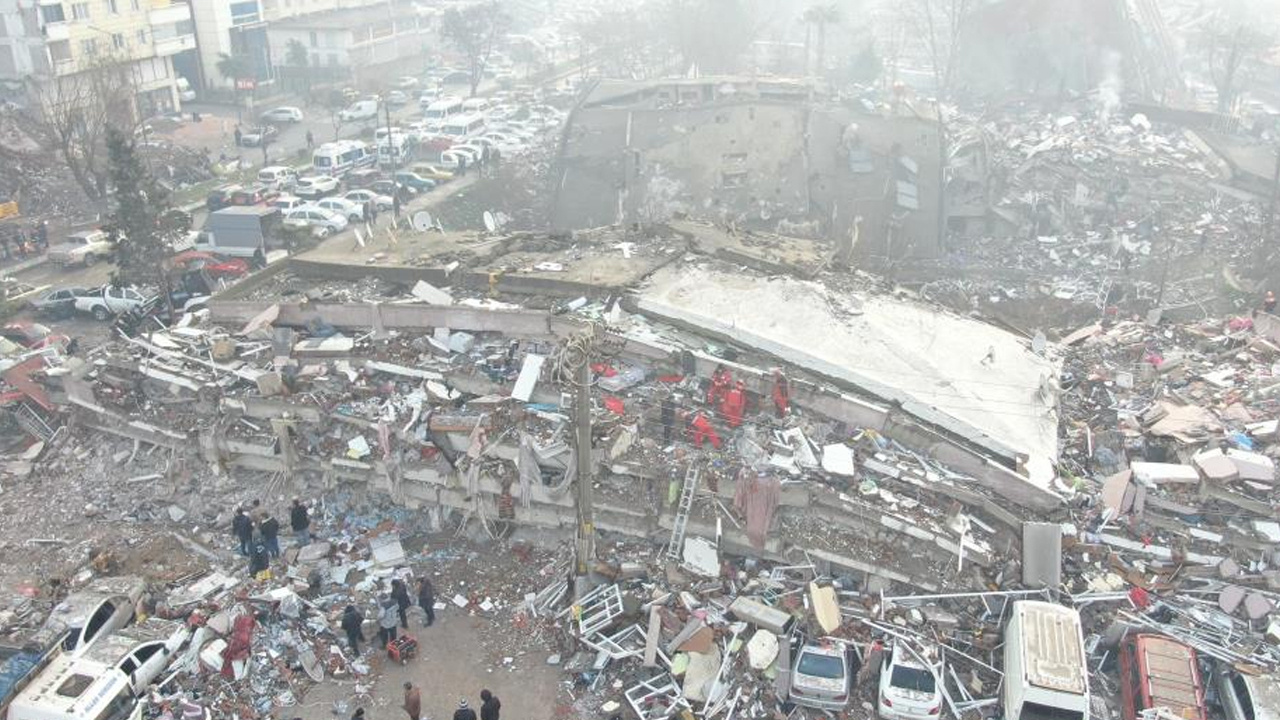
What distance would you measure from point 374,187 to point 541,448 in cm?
2110

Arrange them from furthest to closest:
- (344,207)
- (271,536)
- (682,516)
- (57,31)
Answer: (57,31) < (344,207) < (271,536) < (682,516)

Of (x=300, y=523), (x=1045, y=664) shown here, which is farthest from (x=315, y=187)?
(x=1045, y=664)

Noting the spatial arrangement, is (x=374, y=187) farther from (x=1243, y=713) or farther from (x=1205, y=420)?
(x=1243, y=713)

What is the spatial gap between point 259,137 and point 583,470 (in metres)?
31.2

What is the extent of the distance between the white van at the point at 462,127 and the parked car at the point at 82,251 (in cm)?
1443

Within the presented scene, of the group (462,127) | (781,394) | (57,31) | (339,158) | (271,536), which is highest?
(57,31)

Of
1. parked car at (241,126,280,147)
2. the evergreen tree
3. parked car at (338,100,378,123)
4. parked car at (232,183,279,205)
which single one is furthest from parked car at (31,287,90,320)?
parked car at (338,100,378,123)

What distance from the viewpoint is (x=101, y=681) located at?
1063 centimetres

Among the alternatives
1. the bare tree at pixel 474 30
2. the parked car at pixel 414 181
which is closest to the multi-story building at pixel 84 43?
the parked car at pixel 414 181

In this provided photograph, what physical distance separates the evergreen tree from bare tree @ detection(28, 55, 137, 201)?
7.19 meters

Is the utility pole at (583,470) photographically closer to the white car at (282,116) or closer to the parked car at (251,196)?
the parked car at (251,196)

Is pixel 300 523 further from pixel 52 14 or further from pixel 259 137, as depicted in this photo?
pixel 52 14

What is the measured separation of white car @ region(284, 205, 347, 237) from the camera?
89.3ft

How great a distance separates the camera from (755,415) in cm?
1420
